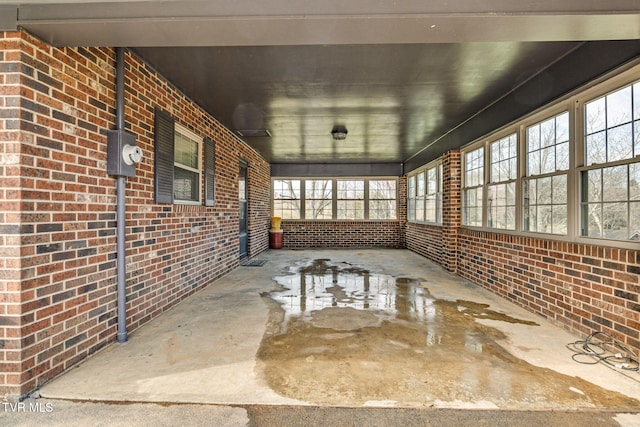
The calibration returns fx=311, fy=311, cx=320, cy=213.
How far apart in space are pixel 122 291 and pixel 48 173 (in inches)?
49.6

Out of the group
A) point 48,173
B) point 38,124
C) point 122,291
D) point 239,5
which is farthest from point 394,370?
point 38,124

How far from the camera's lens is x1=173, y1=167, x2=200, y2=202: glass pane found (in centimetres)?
440

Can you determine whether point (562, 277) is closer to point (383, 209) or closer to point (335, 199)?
point (383, 209)

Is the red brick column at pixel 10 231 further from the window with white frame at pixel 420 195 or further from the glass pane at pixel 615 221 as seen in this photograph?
the window with white frame at pixel 420 195

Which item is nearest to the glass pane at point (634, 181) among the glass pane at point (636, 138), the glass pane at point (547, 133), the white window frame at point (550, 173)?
the glass pane at point (636, 138)

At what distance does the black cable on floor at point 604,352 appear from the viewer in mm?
2609

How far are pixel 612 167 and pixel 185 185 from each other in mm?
5150

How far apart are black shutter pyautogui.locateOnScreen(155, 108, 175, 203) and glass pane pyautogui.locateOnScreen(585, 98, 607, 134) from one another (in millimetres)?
4880

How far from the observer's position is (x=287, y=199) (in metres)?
11.2

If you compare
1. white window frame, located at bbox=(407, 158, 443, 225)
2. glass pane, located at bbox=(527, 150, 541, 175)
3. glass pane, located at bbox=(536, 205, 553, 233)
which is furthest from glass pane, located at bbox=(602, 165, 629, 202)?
white window frame, located at bbox=(407, 158, 443, 225)

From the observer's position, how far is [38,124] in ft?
7.41

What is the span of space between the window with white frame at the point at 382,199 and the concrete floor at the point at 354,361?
6.63 meters

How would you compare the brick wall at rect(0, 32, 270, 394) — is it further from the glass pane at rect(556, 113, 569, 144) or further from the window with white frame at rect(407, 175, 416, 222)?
the window with white frame at rect(407, 175, 416, 222)

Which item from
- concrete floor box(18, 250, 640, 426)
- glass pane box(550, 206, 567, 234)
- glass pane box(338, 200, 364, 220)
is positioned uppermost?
glass pane box(338, 200, 364, 220)
